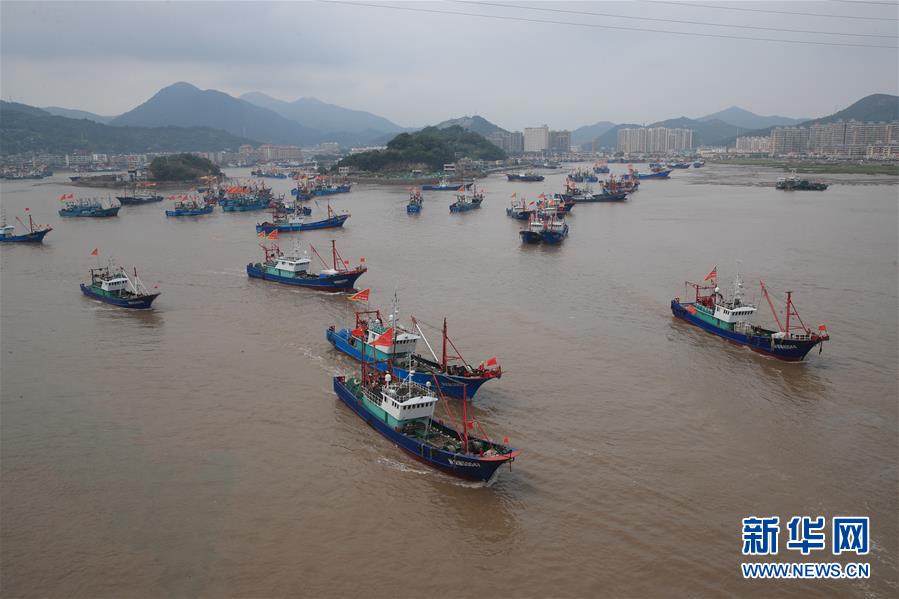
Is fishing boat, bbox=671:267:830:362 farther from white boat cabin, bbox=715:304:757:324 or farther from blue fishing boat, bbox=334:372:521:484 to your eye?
blue fishing boat, bbox=334:372:521:484

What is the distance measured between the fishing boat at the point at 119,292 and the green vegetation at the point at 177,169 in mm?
108089

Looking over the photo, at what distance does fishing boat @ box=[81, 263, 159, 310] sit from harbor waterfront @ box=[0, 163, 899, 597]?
62 centimetres

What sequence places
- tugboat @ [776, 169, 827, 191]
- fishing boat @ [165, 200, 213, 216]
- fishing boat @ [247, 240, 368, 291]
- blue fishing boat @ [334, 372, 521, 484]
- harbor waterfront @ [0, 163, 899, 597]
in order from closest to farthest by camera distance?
harbor waterfront @ [0, 163, 899, 597] < blue fishing boat @ [334, 372, 521, 484] < fishing boat @ [247, 240, 368, 291] < fishing boat @ [165, 200, 213, 216] < tugboat @ [776, 169, 827, 191]

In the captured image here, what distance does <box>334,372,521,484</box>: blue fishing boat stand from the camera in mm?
16422

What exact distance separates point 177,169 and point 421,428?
135056mm

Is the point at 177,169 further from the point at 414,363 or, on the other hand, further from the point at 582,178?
the point at 414,363

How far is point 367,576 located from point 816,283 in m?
34.2

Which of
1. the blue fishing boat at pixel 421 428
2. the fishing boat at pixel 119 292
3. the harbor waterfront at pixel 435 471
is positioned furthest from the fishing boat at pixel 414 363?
the fishing boat at pixel 119 292

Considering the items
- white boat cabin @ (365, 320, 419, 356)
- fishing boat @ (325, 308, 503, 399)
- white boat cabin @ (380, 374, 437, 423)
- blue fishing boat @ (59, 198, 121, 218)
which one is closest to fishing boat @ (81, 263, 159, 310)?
fishing boat @ (325, 308, 503, 399)

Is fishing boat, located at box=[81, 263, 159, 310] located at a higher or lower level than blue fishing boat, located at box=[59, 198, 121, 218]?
lower

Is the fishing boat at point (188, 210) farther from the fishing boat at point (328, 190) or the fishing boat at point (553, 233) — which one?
the fishing boat at point (553, 233)

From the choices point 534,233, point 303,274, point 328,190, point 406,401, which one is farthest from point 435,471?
point 328,190

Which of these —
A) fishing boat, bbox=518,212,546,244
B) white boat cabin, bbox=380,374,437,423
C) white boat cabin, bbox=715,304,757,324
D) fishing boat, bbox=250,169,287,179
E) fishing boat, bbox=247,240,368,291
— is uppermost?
fishing boat, bbox=250,169,287,179

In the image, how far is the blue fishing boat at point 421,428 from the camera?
647 inches
